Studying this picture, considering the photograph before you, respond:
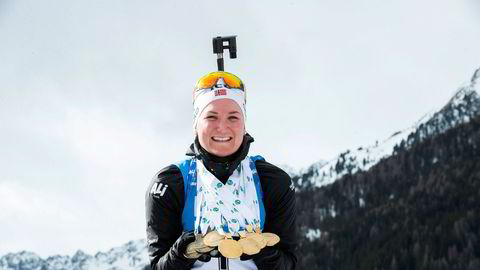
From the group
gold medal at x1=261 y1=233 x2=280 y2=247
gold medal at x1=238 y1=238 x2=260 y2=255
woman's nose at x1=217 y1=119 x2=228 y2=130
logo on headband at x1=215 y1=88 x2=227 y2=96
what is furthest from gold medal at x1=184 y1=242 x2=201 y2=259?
logo on headband at x1=215 y1=88 x2=227 y2=96

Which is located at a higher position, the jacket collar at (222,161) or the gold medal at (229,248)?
the jacket collar at (222,161)

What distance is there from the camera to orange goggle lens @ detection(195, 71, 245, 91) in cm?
465

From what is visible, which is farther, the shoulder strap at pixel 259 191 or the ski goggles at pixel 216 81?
the ski goggles at pixel 216 81

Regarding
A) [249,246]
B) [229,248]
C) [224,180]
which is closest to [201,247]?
[229,248]

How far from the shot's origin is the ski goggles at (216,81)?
4.64m

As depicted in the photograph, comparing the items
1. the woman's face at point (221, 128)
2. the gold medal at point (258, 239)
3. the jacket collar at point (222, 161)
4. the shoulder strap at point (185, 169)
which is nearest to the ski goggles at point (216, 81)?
the woman's face at point (221, 128)

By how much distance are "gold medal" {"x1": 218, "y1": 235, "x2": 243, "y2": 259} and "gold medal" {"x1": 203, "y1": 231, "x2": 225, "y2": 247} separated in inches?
1.7

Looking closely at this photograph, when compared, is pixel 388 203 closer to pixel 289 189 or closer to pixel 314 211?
pixel 314 211

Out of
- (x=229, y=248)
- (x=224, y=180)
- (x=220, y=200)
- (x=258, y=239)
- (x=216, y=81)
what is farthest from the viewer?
(x=216, y=81)

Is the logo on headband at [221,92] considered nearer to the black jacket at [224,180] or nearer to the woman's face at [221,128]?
the woman's face at [221,128]

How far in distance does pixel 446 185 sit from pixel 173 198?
148052mm

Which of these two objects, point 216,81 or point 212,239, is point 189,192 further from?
point 216,81

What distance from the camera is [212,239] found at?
13.4 ft

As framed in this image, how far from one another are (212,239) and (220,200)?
13.6 inches
